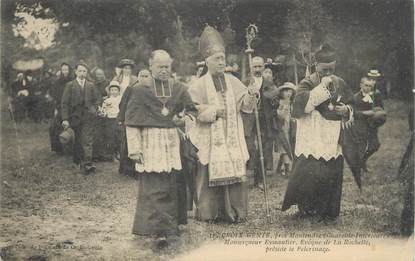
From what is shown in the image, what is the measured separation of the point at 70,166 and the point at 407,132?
4.08 meters

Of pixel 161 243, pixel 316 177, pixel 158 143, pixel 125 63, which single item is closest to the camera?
pixel 158 143

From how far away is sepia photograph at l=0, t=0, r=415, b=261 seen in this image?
19.7ft

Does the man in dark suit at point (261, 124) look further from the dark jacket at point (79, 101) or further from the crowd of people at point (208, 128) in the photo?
the dark jacket at point (79, 101)

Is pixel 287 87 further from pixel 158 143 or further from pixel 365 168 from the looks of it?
pixel 158 143

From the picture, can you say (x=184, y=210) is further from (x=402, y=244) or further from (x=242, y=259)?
(x=402, y=244)

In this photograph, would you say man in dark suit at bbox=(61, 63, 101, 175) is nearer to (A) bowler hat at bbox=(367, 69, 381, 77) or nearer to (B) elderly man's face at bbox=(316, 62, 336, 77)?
(B) elderly man's face at bbox=(316, 62, 336, 77)

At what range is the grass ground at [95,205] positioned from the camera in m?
6.05

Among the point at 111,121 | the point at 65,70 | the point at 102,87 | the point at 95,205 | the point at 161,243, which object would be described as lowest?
the point at 161,243

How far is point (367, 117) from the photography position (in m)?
6.39

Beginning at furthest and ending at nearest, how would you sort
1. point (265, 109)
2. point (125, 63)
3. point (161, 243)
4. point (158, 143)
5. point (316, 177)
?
point (265, 109), point (125, 63), point (316, 177), point (161, 243), point (158, 143)

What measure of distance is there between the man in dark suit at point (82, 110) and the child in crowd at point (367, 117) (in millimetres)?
3112

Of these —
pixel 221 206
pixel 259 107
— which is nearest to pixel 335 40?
pixel 259 107

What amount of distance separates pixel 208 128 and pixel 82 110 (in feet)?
5.15

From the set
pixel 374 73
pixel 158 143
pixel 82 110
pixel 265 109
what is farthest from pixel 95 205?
pixel 374 73
